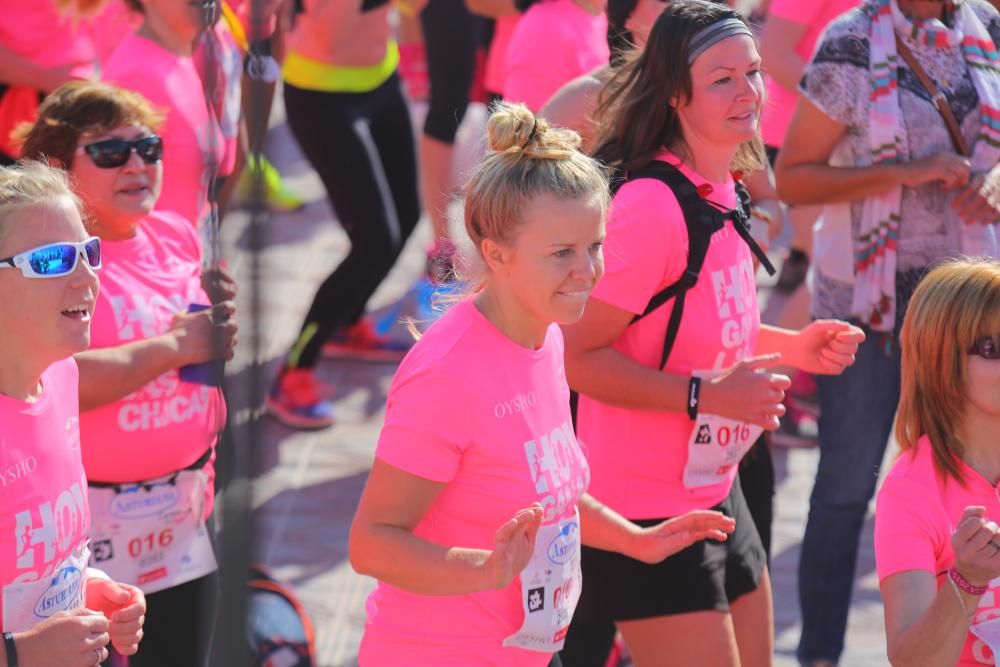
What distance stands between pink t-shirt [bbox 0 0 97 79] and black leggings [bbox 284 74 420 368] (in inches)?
41.0

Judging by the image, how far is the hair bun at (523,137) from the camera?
254 centimetres

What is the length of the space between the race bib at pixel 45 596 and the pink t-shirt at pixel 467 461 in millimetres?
480

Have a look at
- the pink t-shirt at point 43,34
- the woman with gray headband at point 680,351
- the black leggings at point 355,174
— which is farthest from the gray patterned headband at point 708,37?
the black leggings at point 355,174

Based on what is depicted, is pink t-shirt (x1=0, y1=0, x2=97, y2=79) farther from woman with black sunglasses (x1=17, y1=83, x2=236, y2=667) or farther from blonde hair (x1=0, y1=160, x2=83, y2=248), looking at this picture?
blonde hair (x1=0, y1=160, x2=83, y2=248)

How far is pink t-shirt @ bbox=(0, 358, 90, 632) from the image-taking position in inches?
91.4

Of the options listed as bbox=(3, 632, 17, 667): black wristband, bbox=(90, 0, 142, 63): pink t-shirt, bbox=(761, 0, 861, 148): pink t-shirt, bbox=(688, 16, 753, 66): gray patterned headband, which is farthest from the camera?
bbox=(90, 0, 142, 63): pink t-shirt

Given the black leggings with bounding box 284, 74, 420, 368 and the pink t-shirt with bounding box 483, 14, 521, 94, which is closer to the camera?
the black leggings with bounding box 284, 74, 420, 368

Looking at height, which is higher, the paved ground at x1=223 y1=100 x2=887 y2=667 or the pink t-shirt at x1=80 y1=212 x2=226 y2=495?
the pink t-shirt at x1=80 y1=212 x2=226 y2=495

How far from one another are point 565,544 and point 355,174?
3091 mm

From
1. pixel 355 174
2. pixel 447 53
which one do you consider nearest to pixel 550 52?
pixel 355 174

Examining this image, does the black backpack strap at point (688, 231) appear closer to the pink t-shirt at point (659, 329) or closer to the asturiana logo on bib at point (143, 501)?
the pink t-shirt at point (659, 329)

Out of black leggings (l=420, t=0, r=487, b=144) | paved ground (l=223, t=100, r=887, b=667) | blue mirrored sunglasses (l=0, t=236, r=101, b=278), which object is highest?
blue mirrored sunglasses (l=0, t=236, r=101, b=278)

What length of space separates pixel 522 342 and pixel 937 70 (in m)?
1.60

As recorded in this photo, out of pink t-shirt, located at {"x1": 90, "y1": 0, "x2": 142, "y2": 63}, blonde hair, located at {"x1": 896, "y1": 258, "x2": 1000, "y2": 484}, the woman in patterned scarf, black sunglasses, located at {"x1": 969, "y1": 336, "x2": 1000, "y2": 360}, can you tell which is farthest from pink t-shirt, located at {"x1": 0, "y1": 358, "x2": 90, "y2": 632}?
pink t-shirt, located at {"x1": 90, "y1": 0, "x2": 142, "y2": 63}
